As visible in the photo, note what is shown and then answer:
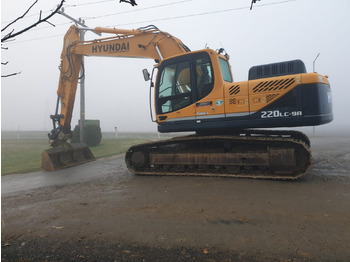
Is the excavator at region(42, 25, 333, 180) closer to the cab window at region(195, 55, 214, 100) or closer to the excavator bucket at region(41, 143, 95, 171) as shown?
the cab window at region(195, 55, 214, 100)

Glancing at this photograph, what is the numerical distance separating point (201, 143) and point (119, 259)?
4347mm

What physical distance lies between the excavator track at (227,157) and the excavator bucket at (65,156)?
3.68m

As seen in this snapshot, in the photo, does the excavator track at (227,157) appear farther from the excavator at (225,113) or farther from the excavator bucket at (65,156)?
the excavator bucket at (65,156)

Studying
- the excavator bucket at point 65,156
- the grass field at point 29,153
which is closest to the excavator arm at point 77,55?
the excavator bucket at point 65,156

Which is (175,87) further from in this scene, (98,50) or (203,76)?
(98,50)

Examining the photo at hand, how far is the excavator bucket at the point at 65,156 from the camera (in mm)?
8938

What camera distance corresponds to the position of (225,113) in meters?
5.87

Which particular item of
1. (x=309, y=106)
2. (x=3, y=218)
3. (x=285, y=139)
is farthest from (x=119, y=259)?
(x=309, y=106)

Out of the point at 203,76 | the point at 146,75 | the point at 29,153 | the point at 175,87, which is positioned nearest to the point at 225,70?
the point at 203,76

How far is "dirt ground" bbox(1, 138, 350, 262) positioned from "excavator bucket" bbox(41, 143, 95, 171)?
3.48 meters

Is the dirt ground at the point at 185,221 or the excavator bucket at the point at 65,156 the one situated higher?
the excavator bucket at the point at 65,156

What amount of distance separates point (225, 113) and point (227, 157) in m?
1.06

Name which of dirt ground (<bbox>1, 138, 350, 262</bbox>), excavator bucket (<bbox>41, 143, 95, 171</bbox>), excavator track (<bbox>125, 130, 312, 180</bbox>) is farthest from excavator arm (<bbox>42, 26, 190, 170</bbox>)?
dirt ground (<bbox>1, 138, 350, 262</bbox>)

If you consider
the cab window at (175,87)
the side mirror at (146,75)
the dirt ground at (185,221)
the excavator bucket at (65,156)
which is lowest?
the dirt ground at (185,221)
